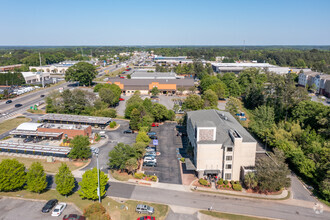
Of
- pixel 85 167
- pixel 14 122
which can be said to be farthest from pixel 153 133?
pixel 14 122

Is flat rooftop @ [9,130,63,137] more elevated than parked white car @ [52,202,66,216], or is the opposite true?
flat rooftop @ [9,130,63,137]

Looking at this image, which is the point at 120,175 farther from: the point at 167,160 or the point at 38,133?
the point at 38,133

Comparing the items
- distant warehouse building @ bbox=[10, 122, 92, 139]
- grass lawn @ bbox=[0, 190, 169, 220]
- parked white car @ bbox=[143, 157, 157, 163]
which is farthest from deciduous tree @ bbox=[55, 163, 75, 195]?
distant warehouse building @ bbox=[10, 122, 92, 139]

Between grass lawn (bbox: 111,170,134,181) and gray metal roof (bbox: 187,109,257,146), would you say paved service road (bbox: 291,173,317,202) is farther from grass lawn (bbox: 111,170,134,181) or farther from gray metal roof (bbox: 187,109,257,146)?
grass lawn (bbox: 111,170,134,181)

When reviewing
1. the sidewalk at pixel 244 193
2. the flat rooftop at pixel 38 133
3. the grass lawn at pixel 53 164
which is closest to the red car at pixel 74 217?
the grass lawn at pixel 53 164

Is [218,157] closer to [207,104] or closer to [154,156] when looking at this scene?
[154,156]

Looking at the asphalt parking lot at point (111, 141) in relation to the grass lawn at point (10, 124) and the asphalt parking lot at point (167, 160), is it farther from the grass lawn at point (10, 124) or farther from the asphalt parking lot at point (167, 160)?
the grass lawn at point (10, 124)
